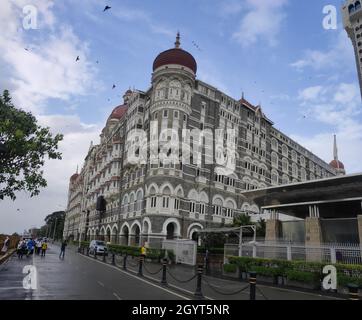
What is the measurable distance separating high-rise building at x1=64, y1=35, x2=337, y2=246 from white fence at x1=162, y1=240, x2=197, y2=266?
17.2 ft

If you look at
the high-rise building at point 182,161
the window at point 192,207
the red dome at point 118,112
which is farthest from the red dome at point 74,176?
the window at point 192,207

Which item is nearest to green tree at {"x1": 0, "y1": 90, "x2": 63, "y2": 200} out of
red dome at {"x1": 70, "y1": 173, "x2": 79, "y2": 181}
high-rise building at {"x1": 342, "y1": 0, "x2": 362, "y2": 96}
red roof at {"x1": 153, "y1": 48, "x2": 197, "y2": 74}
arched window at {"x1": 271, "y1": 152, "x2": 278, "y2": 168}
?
red roof at {"x1": 153, "y1": 48, "x2": 197, "y2": 74}

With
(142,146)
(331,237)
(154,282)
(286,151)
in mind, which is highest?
(286,151)

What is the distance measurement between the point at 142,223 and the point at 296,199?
21.1m

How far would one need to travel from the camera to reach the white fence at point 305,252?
637 inches

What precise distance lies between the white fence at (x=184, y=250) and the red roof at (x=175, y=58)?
73.7 ft

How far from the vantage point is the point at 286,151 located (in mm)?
62719

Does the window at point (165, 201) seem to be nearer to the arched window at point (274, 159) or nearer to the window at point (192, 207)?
the window at point (192, 207)

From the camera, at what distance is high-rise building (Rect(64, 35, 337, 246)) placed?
3925cm

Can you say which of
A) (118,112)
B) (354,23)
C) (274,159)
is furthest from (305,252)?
(354,23)
